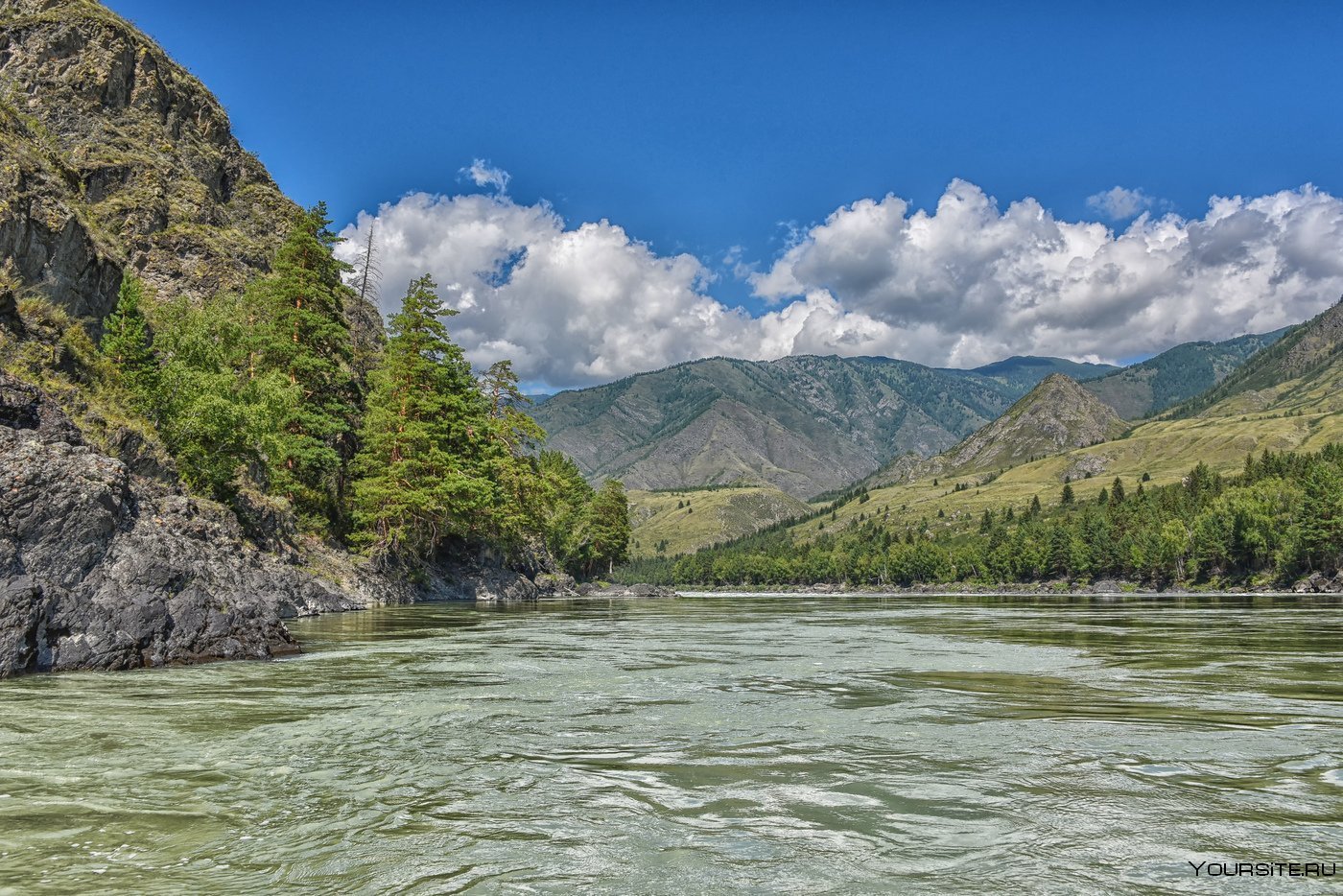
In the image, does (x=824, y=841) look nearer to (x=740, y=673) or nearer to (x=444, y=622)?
(x=740, y=673)

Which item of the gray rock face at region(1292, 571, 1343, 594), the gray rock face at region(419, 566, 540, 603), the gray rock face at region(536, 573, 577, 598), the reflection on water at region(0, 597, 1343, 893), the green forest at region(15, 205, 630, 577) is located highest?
the green forest at region(15, 205, 630, 577)

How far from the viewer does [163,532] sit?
79.8 ft

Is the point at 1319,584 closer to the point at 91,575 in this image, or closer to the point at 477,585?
the point at 477,585

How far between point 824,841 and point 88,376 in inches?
1573

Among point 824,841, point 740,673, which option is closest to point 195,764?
point 824,841

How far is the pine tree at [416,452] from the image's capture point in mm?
66312

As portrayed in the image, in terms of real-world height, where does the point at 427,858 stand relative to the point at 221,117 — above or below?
below

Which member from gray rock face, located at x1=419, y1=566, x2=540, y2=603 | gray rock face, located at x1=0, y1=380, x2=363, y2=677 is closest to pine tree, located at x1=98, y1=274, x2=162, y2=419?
gray rock face, located at x1=0, y1=380, x2=363, y2=677

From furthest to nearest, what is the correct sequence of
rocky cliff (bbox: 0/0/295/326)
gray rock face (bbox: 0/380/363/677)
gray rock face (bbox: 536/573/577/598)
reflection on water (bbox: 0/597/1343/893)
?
gray rock face (bbox: 536/573/577/598) < rocky cliff (bbox: 0/0/295/326) < gray rock face (bbox: 0/380/363/677) < reflection on water (bbox: 0/597/1343/893)

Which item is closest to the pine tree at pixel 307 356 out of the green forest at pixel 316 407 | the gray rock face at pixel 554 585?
the green forest at pixel 316 407

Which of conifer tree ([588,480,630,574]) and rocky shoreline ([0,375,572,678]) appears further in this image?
conifer tree ([588,480,630,574])

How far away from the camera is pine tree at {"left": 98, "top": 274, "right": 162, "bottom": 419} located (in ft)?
142

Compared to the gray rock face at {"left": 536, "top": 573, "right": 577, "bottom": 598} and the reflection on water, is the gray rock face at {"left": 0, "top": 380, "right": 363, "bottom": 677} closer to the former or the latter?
the reflection on water

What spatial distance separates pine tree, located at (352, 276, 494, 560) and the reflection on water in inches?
1804
